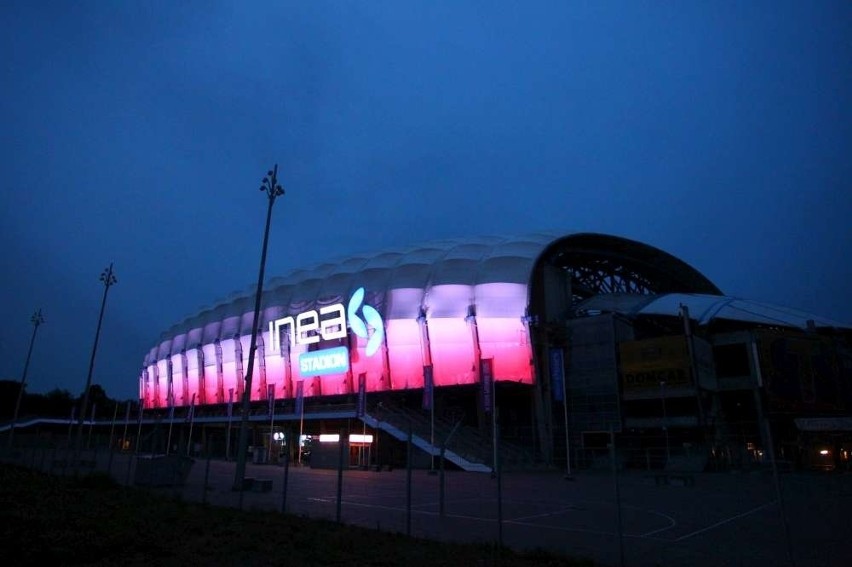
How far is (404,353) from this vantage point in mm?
53000

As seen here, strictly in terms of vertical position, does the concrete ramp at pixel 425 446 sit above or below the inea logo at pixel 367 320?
below

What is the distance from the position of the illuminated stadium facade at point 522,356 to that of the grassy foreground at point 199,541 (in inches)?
1143

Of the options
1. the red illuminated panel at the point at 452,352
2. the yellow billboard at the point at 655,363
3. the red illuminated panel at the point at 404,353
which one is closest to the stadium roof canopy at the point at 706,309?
the yellow billboard at the point at 655,363

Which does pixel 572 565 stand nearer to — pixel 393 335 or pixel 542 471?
pixel 542 471

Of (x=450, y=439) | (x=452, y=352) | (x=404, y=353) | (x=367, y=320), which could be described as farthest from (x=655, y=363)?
(x=367, y=320)

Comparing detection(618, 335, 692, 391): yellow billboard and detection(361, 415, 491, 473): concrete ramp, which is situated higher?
detection(618, 335, 692, 391): yellow billboard

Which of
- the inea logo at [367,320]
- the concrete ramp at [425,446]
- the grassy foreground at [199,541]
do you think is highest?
the inea logo at [367,320]

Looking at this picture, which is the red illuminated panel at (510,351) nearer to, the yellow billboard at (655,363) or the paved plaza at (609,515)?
the yellow billboard at (655,363)

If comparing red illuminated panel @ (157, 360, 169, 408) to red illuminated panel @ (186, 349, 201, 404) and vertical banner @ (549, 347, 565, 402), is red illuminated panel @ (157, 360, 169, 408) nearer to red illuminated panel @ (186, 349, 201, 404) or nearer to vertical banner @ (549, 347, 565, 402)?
red illuminated panel @ (186, 349, 201, 404)

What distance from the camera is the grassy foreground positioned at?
938cm

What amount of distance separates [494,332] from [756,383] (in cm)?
2185

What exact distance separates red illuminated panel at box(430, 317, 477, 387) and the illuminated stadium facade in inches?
3.9

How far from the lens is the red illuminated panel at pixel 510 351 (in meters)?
49.6

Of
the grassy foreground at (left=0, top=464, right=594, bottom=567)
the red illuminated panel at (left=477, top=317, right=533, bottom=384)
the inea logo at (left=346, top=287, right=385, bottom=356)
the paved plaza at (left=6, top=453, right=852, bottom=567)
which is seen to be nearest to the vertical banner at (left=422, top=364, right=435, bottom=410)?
the red illuminated panel at (left=477, top=317, right=533, bottom=384)
